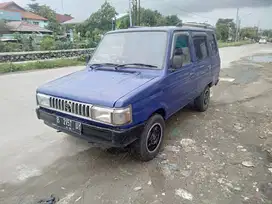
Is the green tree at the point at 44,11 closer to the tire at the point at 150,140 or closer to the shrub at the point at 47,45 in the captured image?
the shrub at the point at 47,45

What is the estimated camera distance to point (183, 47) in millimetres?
4340

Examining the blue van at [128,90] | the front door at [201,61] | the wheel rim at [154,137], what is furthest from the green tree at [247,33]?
the wheel rim at [154,137]

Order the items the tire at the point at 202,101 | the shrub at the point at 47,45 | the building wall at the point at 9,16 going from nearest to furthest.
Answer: the tire at the point at 202,101 → the shrub at the point at 47,45 → the building wall at the point at 9,16

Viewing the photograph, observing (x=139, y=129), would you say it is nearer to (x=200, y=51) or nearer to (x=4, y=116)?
(x=200, y=51)

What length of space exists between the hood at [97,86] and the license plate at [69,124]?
326 millimetres

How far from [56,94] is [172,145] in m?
2.14

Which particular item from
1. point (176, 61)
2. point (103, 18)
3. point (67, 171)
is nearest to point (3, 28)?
point (103, 18)

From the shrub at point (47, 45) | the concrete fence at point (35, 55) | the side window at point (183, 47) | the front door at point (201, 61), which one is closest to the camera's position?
the side window at point (183, 47)

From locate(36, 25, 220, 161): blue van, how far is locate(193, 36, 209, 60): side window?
106 millimetres

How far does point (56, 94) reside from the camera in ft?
11.0

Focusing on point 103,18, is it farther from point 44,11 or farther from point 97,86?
point 97,86

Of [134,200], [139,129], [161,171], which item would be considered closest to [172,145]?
[161,171]

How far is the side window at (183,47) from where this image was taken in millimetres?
4027

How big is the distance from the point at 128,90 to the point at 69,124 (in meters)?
0.96
